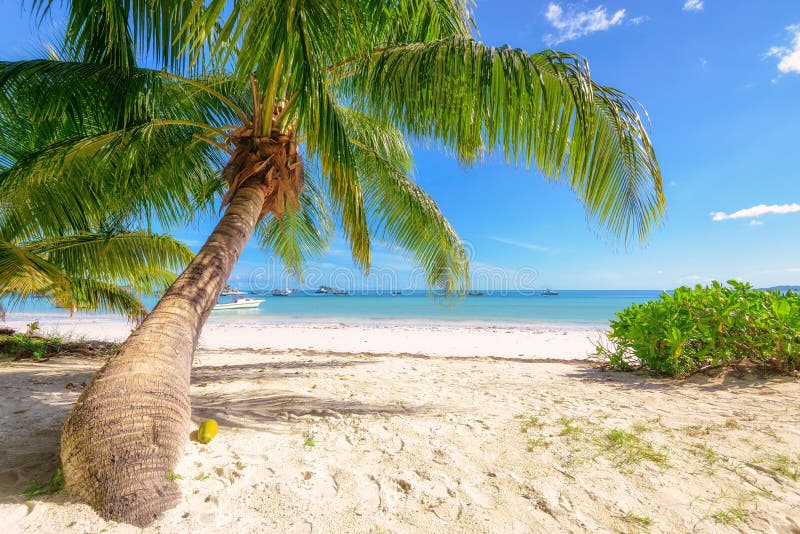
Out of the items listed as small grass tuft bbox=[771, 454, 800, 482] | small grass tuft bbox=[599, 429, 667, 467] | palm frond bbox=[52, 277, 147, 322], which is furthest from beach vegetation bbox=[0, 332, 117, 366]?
small grass tuft bbox=[771, 454, 800, 482]

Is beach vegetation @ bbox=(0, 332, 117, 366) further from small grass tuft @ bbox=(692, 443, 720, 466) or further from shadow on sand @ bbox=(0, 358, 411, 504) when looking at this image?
small grass tuft @ bbox=(692, 443, 720, 466)

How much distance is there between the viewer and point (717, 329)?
4.11 meters

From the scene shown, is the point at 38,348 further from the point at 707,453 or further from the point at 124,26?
the point at 707,453

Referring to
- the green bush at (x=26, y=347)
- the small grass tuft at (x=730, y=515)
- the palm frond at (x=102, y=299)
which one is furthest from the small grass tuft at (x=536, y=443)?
the green bush at (x=26, y=347)

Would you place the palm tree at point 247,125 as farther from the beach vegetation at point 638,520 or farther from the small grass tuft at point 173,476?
the beach vegetation at point 638,520

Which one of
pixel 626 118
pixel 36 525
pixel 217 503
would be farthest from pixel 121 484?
pixel 626 118

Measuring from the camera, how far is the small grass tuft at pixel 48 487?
1698 millimetres

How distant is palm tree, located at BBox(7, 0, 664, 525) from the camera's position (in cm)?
181

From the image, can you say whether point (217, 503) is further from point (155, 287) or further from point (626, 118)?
point (155, 287)

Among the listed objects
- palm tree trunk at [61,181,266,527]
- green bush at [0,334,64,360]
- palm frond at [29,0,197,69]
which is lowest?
green bush at [0,334,64,360]

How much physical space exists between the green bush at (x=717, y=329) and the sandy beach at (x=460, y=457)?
0.86 ft

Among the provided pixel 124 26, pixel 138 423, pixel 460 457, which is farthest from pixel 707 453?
pixel 124 26

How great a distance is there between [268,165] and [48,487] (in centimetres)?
277

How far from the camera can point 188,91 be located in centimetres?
455
